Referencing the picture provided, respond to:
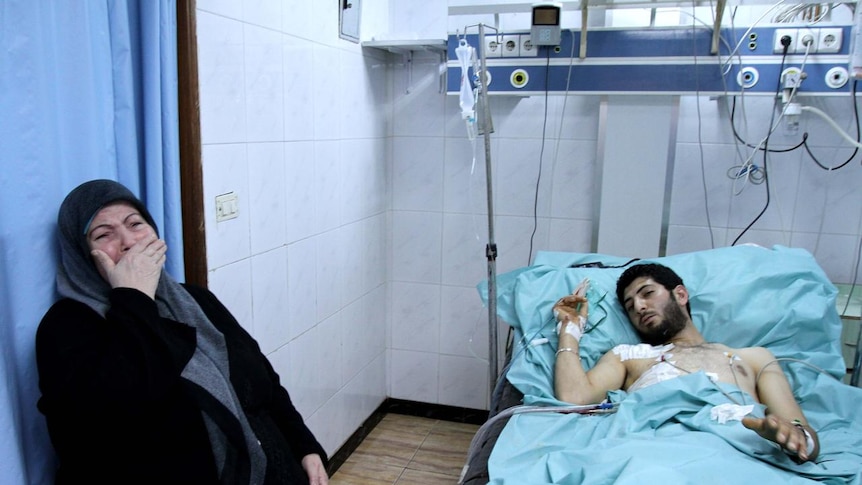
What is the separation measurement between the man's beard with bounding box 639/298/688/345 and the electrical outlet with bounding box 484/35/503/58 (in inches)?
49.1

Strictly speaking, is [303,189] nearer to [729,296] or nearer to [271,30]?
[271,30]

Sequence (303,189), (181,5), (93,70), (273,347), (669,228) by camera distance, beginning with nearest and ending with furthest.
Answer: (93,70) < (181,5) < (273,347) < (303,189) < (669,228)

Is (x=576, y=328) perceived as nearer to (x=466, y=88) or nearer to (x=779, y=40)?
(x=466, y=88)

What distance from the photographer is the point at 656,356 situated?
212 cm

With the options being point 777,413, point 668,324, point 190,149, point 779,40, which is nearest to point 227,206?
point 190,149

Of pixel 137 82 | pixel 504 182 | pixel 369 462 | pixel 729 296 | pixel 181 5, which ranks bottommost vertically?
pixel 369 462

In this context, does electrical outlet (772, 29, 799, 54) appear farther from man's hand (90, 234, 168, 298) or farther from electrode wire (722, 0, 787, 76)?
man's hand (90, 234, 168, 298)

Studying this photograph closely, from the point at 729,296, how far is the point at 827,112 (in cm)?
101

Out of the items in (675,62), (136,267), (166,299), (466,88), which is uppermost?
(675,62)

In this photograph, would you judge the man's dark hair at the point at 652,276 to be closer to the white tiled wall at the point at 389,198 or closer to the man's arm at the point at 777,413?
the man's arm at the point at 777,413

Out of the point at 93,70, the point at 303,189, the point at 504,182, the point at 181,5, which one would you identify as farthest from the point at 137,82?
the point at 504,182

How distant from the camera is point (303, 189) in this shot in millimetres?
2453

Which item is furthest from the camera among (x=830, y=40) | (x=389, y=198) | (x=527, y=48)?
(x=389, y=198)

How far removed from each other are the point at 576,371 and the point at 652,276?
0.47m
